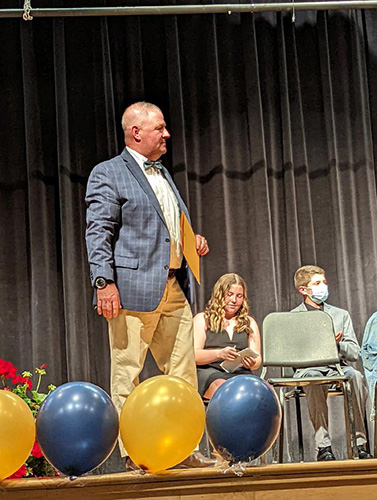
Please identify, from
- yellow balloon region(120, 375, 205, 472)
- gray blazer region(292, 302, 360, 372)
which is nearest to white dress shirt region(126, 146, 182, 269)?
yellow balloon region(120, 375, 205, 472)

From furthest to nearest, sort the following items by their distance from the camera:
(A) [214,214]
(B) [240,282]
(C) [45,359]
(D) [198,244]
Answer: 1. (A) [214,214]
2. (C) [45,359]
3. (B) [240,282]
4. (D) [198,244]

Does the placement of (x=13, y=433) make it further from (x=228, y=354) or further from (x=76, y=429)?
(x=228, y=354)

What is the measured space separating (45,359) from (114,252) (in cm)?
220

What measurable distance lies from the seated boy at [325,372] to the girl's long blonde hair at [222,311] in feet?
1.17

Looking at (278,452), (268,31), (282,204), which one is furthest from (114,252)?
(268,31)

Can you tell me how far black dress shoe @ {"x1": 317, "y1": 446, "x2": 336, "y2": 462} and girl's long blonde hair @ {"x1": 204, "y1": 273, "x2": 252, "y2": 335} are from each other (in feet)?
2.34

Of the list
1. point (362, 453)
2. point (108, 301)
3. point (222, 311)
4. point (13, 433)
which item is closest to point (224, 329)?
point (222, 311)

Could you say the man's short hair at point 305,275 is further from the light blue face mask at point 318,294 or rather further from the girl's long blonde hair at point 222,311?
the girl's long blonde hair at point 222,311

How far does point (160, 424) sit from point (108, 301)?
0.73 metres

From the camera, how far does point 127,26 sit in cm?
518

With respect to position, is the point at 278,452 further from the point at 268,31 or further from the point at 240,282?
the point at 268,31

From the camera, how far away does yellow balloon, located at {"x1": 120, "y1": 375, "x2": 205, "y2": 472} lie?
6.70 feet

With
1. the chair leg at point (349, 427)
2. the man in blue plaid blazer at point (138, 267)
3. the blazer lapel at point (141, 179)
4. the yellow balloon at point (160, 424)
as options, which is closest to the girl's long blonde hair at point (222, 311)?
the chair leg at point (349, 427)

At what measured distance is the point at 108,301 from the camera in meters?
2.70
